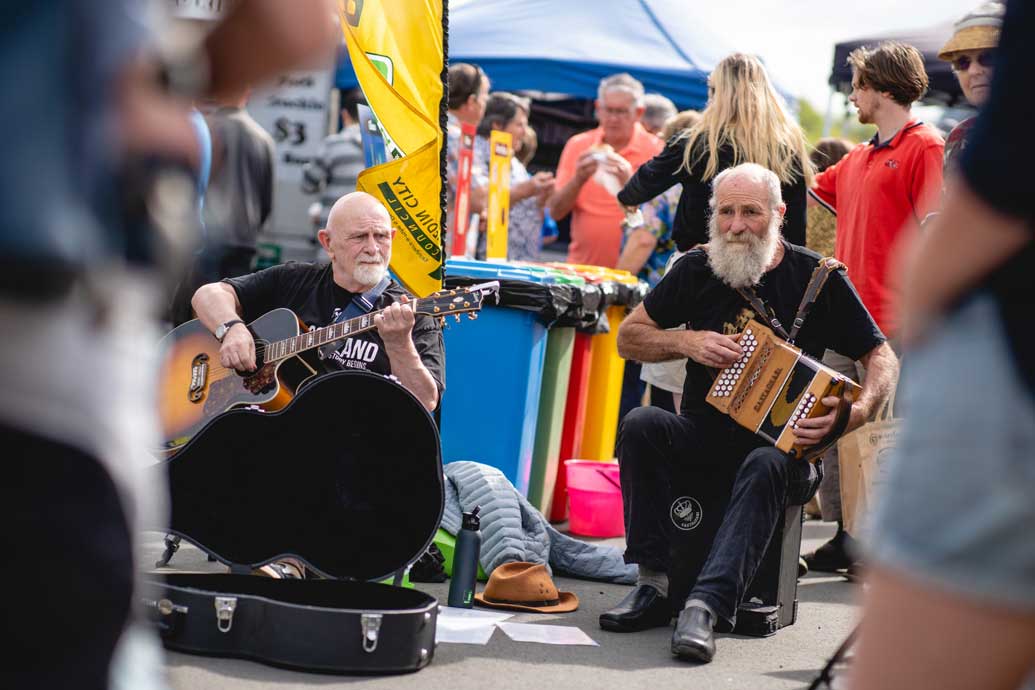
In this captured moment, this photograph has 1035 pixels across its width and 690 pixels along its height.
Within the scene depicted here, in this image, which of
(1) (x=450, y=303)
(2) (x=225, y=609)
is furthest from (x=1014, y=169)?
(1) (x=450, y=303)

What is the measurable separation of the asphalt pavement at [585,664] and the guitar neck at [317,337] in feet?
2.97

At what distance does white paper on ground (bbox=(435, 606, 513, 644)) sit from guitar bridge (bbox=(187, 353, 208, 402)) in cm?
133

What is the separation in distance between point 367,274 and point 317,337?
0.30 m

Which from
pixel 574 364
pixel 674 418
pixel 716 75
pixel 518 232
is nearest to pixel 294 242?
pixel 518 232

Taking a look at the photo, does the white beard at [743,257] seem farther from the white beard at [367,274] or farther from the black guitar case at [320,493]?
the black guitar case at [320,493]

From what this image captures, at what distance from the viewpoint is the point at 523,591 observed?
5.02m

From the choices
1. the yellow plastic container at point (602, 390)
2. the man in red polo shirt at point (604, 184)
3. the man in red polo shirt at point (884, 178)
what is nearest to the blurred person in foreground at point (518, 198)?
the man in red polo shirt at point (604, 184)

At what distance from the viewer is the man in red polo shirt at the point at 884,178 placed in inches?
231

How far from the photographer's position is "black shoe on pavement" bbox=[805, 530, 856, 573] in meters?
6.21

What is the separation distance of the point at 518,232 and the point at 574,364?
1891 millimetres

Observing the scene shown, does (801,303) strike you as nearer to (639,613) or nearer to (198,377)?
(639,613)

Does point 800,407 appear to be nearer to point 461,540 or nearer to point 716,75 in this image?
point 461,540

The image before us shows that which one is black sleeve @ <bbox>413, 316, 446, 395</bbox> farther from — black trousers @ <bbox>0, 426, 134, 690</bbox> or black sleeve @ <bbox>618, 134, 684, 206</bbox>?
black trousers @ <bbox>0, 426, 134, 690</bbox>

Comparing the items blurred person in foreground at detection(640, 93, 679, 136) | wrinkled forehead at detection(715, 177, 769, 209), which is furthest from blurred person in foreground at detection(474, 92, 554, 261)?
wrinkled forehead at detection(715, 177, 769, 209)
